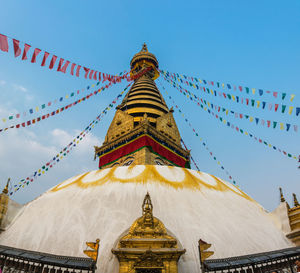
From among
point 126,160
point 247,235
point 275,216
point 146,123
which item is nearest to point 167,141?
point 146,123

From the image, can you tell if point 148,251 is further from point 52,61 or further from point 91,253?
point 52,61

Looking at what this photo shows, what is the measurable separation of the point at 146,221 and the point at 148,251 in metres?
0.63

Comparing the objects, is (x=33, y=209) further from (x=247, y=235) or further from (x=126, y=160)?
(x=126, y=160)

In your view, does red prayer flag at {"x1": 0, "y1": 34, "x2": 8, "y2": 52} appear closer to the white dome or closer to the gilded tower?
the white dome

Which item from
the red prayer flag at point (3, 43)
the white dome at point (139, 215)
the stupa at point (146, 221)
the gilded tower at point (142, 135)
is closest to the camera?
the stupa at point (146, 221)

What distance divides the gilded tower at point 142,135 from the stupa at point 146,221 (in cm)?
782

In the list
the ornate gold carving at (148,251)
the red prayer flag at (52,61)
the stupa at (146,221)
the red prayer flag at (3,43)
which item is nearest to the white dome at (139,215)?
the stupa at (146,221)

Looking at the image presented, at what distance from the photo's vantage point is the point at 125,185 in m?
6.48

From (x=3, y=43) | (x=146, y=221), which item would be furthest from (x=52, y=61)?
(x=146, y=221)

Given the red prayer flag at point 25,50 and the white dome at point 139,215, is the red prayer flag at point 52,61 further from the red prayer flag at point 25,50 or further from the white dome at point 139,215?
the white dome at point 139,215

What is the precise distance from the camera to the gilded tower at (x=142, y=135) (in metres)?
15.5

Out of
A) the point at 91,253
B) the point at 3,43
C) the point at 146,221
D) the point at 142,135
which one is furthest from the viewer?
the point at 142,135

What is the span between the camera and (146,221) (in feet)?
14.9

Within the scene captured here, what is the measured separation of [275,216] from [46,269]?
6324 mm
